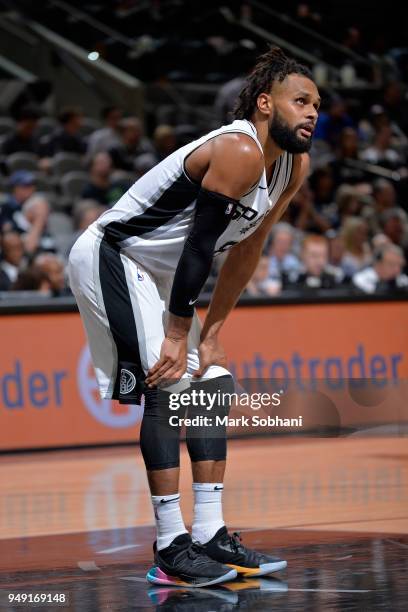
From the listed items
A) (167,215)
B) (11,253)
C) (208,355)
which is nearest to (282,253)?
(11,253)

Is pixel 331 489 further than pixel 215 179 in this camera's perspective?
Yes

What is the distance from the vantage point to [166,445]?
5.02m

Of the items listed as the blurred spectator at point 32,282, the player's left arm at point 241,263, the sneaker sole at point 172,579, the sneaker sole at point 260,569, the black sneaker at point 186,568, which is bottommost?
the blurred spectator at point 32,282

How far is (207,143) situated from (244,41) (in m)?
13.9

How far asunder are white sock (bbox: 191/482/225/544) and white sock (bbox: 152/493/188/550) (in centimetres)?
8

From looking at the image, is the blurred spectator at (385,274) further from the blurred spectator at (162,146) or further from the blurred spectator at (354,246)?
the blurred spectator at (162,146)

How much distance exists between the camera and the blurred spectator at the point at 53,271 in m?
10.7

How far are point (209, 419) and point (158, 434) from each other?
8.8 inches

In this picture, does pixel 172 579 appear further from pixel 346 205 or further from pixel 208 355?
pixel 346 205

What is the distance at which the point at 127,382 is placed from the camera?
200 inches

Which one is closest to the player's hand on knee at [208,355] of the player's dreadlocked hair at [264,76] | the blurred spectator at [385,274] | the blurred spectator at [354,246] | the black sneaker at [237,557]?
the black sneaker at [237,557]

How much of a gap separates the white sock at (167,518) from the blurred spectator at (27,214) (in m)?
6.78

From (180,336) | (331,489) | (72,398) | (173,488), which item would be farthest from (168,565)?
(72,398)

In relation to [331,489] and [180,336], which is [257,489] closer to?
[331,489]
